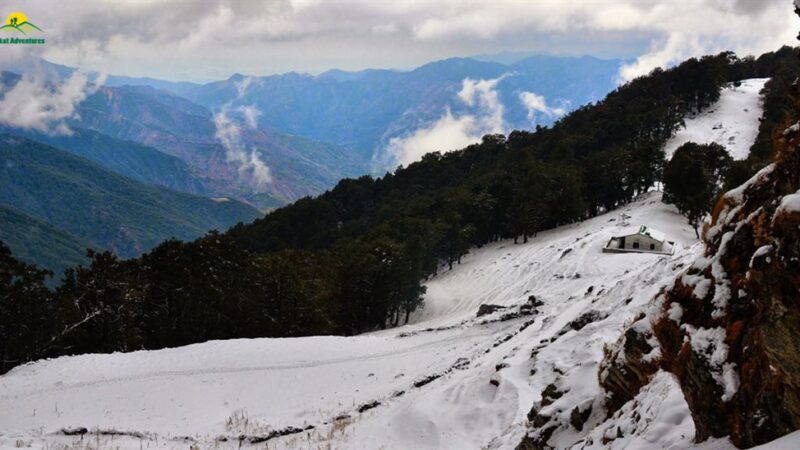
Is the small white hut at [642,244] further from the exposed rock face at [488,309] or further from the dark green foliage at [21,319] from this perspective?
the dark green foliage at [21,319]

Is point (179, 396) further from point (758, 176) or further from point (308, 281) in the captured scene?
point (308, 281)

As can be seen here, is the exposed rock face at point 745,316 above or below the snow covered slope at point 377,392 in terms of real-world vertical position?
above

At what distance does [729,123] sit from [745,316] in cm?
10979

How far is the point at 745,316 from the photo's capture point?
6.83 m

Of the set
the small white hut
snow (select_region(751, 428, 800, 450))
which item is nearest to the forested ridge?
the small white hut

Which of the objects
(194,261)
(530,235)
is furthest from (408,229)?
(194,261)

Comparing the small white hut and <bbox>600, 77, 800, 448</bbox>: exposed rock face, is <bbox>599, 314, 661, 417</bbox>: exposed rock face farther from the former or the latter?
the small white hut

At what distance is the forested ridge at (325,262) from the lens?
1666 inches

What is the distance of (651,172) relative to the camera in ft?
263

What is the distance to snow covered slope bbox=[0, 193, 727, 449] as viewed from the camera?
16078mm

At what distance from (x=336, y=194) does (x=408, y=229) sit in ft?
208

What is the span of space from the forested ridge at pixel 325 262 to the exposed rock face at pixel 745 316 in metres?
42.3

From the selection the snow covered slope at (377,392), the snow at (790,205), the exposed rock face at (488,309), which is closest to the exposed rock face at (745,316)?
the snow at (790,205)

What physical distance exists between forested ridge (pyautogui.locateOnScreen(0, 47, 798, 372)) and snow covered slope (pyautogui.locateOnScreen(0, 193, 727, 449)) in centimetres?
1600
